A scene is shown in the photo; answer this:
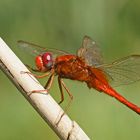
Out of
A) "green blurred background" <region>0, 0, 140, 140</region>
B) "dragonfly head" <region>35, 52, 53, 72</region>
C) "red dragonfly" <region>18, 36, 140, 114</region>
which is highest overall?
"dragonfly head" <region>35, 52, 53, 72</region>

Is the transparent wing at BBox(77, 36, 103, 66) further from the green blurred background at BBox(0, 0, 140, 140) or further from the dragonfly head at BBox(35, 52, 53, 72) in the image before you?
the green blurred background at BBox(0, 0, 140, 140)

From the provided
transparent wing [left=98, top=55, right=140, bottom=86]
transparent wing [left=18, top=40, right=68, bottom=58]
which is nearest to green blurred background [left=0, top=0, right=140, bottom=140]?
transparent wing [left=98, top=55, right=140, bottom=86]

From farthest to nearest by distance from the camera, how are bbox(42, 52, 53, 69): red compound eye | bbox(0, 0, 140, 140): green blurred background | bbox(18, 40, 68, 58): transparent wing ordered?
bbox(0, 0, 140, 140): green blurred background < bbox(18, 40, 68, 58): transparent wing < bbox(42, 52, 53, 69): red compound eye

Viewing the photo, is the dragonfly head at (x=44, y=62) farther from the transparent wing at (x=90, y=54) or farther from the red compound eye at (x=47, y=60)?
the transparent wing at (x=90, y=54)

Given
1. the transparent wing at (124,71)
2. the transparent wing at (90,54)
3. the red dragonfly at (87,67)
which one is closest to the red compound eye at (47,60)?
the red dragonfly at (87,67)

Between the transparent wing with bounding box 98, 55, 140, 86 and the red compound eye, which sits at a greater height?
the red compound eye
